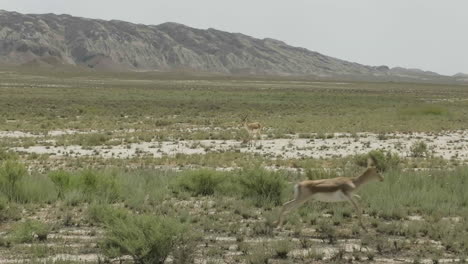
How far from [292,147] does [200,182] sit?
1138cm

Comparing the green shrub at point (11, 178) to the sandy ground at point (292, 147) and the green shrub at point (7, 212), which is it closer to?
the green shrub at point (7, 212)

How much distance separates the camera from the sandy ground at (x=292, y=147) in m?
21.7

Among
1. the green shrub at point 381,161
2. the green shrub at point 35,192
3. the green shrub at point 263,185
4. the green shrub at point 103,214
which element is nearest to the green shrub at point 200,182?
the green shrub at point 263,185

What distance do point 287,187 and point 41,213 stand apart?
5.42 metres

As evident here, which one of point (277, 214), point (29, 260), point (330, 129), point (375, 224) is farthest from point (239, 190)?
point (330, 129)

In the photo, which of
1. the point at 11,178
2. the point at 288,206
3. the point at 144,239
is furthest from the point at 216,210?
the point at 11,178

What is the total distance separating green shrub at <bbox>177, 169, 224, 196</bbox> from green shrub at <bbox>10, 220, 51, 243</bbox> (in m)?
4.56

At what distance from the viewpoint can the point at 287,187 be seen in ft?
42.1

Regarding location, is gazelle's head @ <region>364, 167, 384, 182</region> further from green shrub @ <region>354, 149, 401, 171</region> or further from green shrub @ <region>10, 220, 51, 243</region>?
green shrub @ <region>354, 149, 401, 171</region>

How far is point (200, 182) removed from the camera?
43.2 feet

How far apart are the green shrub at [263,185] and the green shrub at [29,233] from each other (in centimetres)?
462

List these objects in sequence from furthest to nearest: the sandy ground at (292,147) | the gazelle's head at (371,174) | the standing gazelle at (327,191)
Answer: the sandy ground at (292,147) → the gazelle's head at (371,174) → the standing gazelle at (327,191)

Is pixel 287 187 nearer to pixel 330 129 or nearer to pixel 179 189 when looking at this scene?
pixel 179 189

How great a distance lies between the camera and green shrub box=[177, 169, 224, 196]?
42.9 feet
